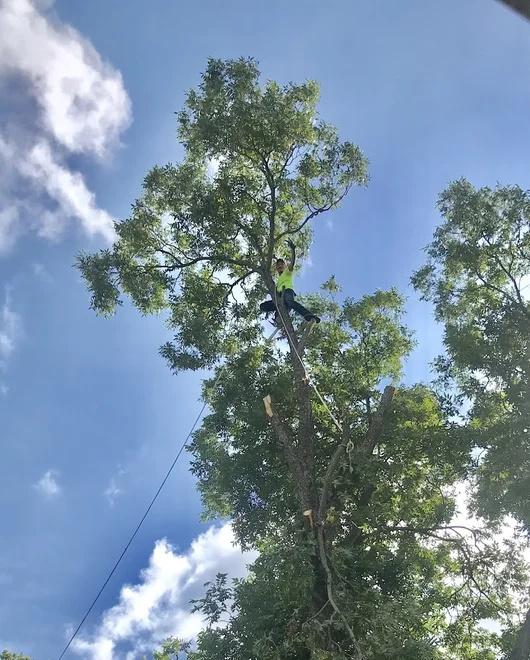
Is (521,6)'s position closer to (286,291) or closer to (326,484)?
(326,484)

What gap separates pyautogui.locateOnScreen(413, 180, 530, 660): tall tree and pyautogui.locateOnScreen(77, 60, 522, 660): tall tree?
743 mm

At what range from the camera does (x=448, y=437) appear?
10.1m

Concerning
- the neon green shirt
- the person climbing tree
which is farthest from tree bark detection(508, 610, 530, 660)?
the neon green shirt

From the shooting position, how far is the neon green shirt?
371 inches

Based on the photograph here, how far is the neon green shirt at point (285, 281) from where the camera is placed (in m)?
9.42

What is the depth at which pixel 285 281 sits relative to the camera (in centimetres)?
947

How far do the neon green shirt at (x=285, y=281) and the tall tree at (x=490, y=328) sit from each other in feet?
13.2

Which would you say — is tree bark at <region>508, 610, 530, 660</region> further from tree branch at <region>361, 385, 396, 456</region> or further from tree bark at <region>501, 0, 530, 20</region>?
tree bark at <region>501, 0, 530, 20</region>

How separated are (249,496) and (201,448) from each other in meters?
1.56

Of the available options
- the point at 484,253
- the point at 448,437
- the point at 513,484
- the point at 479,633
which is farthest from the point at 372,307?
the point at 479,633

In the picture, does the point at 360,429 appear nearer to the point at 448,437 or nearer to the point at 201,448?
the point at 448,437

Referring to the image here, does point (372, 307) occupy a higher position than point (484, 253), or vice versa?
point (372, 307)

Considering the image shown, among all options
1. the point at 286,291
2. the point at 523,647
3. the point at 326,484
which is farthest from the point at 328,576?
the point at 286,291

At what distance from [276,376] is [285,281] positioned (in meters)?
3.05
